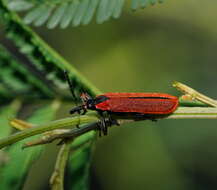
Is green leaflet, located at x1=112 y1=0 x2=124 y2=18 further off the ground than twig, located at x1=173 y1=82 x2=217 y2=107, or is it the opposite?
green leaflet, located at x1=112 y1=0 x2=124 y2=18

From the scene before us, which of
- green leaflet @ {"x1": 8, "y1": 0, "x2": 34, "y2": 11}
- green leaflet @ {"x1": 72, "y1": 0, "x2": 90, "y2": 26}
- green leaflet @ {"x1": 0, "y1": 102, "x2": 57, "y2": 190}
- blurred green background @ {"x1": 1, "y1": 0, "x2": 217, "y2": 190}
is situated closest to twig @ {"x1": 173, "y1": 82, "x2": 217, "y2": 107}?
green leaflet @ {"x1": 72, "y1": 0, "x2": 90, "y2": 26}

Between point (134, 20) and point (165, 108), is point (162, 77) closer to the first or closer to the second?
point (134, 20)

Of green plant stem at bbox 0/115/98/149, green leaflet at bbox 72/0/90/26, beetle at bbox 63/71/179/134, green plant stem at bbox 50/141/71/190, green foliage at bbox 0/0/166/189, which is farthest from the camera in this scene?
green leaflet at bbox 72/0/90/26

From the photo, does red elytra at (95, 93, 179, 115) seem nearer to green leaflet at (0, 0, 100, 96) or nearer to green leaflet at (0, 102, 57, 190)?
green leaflet at (0, 0, 100, 96)

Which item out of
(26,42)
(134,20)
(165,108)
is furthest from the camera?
(134,20)

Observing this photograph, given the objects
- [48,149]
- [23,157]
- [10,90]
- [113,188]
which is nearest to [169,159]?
[113,188]

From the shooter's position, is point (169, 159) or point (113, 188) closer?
point (169, 159)

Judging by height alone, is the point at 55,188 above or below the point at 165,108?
below

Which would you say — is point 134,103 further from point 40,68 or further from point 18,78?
point 18,78
